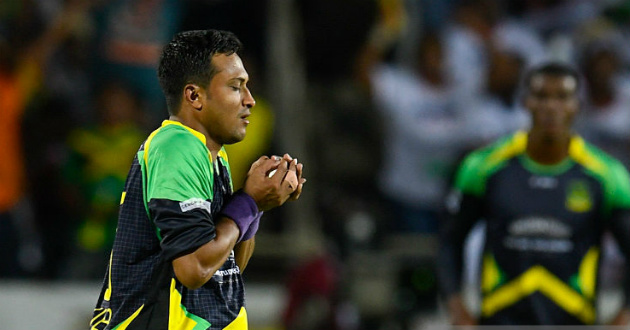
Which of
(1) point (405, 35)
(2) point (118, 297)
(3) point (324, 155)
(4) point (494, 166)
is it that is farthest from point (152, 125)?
(2) point (118, 297)

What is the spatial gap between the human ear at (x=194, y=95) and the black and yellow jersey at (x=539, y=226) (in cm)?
267

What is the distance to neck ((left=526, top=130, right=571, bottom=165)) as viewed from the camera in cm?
529

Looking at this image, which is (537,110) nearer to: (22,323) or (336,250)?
(336,250)

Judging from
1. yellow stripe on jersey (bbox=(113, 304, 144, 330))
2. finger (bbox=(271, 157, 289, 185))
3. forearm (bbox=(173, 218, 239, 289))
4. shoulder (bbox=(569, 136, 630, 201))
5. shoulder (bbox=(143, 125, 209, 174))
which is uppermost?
shoulder (bbox=(143, 125, 209, 174))

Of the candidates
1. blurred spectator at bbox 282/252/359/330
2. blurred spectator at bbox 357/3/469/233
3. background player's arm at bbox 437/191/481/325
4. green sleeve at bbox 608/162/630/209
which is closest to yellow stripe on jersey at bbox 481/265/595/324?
background player's arm at bbox 437/191/481/325

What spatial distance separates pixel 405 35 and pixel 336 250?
2039 millimetres

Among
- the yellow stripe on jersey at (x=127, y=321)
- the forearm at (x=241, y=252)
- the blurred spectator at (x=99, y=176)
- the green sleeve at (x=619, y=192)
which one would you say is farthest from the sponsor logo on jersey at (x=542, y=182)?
the blurred spectator at (x=99, y=176)

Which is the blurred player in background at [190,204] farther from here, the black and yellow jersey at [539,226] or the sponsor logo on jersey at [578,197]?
the sponsor logo on jersey at [578,197]


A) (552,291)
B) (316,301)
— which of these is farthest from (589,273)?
(316,301)

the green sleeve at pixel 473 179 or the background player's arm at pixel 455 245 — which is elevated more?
the green sleeve at pixel 473 179

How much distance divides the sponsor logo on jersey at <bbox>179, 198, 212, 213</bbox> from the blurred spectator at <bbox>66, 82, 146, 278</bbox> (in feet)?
17.0

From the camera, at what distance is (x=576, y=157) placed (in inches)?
211

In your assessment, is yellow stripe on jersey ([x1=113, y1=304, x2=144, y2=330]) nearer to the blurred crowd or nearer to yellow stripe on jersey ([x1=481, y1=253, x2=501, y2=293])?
yellow stripe on jersey ([x1=481, y1=253, x2=501, y2=293])

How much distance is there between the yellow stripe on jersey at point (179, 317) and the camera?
2.90 metres
